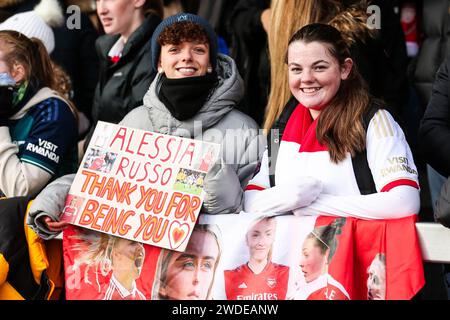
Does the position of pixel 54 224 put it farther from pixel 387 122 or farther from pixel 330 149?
pixel 387 122

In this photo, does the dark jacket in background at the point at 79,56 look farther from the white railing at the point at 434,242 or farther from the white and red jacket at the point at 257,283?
the white railing at the point at 434,242

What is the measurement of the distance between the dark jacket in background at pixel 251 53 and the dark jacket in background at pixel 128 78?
575 millimetres

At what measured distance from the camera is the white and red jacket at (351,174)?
3908mm

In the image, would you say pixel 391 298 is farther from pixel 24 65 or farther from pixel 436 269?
pixel 24 65

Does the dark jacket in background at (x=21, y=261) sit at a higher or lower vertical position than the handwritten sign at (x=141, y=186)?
lower

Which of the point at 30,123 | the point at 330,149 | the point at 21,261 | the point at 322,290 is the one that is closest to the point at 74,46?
the point at 30,123

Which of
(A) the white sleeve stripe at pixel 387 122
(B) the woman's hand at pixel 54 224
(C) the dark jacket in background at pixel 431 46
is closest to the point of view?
(A) the white sleeve stripe at pixel 387 122

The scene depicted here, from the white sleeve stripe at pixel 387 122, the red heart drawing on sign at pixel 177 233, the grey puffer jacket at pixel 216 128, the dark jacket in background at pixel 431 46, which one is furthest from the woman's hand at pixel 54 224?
the dark jacket in background at pixel 431 46

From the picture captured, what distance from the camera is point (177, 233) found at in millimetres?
4082

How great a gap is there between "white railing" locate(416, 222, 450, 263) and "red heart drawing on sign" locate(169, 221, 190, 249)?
99cm

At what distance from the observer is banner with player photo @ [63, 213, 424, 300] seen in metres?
3.84

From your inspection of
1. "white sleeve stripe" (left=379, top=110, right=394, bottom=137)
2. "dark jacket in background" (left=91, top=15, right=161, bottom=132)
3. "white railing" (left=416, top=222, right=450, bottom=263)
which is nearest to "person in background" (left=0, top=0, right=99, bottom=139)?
"dark jacket in background" (left=91, top=15, right=161, bottom=132)

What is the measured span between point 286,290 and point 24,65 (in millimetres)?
2132

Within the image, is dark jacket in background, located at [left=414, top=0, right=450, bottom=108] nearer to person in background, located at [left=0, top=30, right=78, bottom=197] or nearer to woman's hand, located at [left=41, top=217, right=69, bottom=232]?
person in background, located at [left=0, top=30, right=78, bottom=197]
